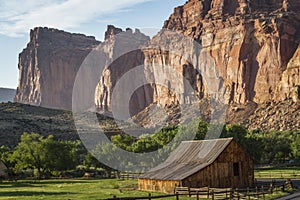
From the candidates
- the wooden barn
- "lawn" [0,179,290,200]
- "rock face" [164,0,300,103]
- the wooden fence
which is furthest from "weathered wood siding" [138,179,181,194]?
"rock face" [164,0,300,103]

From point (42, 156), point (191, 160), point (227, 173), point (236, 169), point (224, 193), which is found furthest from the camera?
point (42, 156)

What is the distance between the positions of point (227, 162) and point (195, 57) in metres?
155

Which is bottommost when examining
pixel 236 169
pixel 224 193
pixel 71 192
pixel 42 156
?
pixel 71 192

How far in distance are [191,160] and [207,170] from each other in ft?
9.64

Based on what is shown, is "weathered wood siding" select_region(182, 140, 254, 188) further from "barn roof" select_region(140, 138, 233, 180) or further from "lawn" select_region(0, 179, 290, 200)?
"lawn" select_region(0, 179, 290, 200)

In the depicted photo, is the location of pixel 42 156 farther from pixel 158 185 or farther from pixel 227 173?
pixel 227 173

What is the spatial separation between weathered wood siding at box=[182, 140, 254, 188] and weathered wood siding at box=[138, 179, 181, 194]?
1126mm


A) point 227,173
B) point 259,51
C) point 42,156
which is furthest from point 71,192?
point 259,51

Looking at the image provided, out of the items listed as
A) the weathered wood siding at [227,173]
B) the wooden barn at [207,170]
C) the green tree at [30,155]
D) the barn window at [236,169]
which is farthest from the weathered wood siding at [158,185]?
the green tree at [30,155]

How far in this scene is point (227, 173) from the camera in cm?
4103

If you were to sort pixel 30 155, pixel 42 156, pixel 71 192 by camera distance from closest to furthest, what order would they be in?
pixel 71 192, pixel 30 155, pixel 42 156

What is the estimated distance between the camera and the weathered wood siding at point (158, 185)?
127 feet

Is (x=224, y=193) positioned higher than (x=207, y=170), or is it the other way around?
(x=207, y=170)

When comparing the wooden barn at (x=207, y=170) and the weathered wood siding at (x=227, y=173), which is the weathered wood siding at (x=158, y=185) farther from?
the weathered wood siding at (x=227, y=173)
